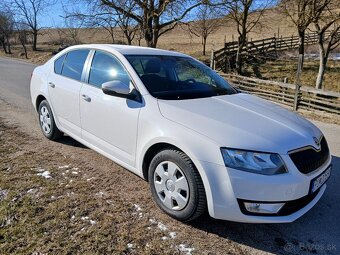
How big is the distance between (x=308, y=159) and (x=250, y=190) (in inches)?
26.7

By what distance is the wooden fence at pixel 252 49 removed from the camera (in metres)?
21.4

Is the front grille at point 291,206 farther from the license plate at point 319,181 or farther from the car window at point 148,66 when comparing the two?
the car window at point 148,66

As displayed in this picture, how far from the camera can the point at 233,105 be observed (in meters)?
3.51

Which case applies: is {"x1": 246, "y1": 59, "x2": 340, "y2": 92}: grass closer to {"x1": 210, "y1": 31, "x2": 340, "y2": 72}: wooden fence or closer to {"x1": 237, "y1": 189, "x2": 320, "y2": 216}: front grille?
{"x1": 210, "y1": 31, "x2": 340, "y2": 72}: wooden fence

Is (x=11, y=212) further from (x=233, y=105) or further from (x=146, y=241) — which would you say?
(x=233, y=105)

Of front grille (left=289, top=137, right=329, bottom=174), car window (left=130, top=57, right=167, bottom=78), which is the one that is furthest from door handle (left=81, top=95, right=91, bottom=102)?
front grille (left=289, top=137, right=329, bottom=174)

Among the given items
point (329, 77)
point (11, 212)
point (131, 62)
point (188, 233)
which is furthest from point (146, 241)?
point (329, 77)

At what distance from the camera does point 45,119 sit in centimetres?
530

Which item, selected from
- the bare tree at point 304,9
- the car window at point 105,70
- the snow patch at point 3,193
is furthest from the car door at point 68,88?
the bare tree at point 304,9

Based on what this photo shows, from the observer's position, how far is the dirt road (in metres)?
2.77

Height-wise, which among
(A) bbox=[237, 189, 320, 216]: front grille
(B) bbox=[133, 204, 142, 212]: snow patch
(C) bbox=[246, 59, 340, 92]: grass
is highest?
(C) bbox=[246, 59, 340, 92]: grass

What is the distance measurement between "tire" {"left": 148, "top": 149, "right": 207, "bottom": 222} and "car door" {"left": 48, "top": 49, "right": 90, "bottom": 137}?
1660 millimetres

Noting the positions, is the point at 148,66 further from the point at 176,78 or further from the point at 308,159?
the point at 308,159

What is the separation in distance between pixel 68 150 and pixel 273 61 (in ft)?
72.5
